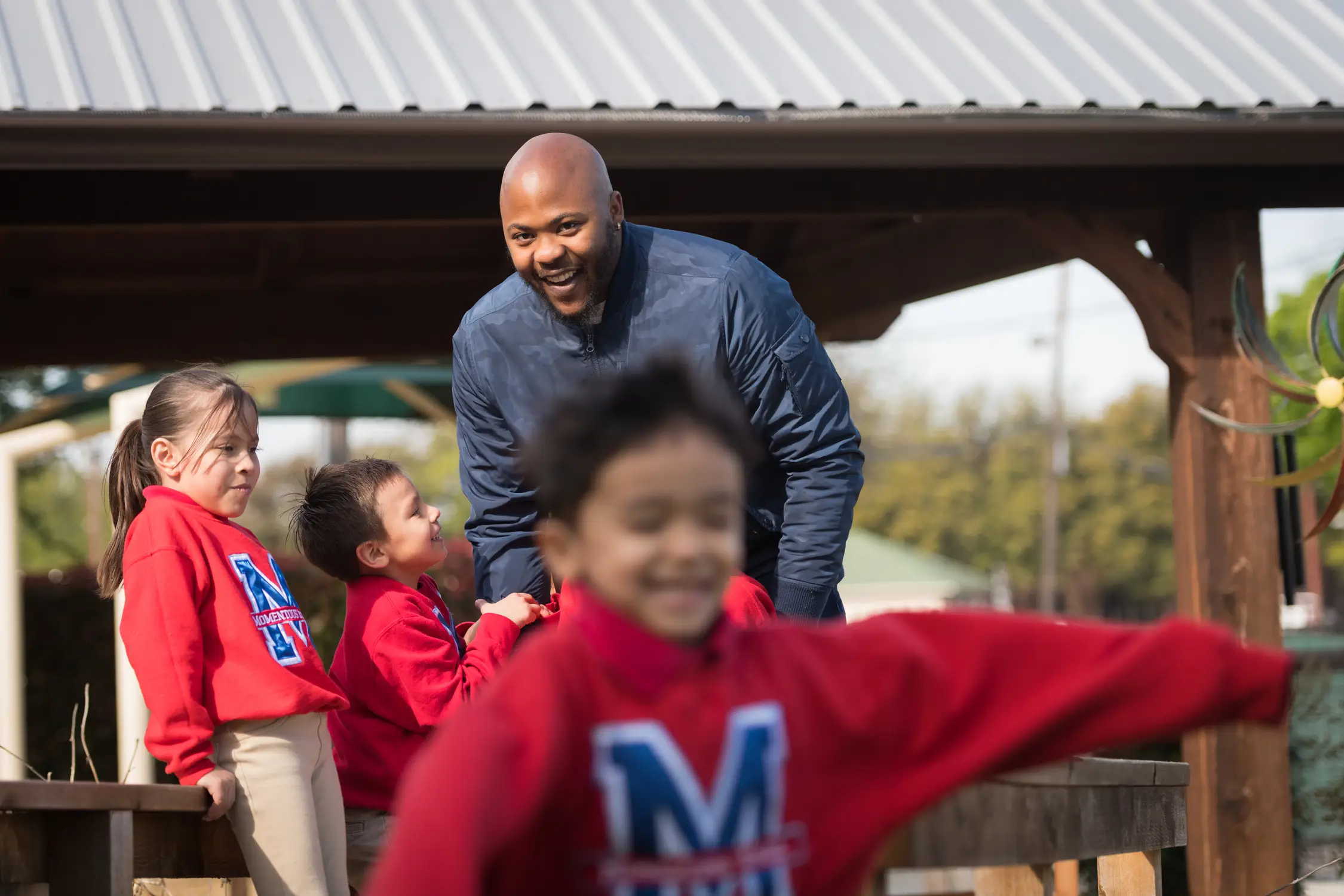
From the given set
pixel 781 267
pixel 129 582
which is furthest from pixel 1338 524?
pixel 129 582

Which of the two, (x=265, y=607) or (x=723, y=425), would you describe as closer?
(x=723, y=425)

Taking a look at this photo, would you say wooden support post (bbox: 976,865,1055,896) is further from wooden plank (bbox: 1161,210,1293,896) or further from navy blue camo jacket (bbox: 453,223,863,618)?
wooden plank (bbox: 1161,210,1293,896)

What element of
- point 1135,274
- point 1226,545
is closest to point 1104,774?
point 1226,545

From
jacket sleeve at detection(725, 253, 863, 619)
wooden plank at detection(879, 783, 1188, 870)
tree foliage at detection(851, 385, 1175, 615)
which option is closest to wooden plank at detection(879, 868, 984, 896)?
wooden plank at detection(879, 783, 1188, 870)

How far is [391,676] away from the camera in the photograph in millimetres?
3105

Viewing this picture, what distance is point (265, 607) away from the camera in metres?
2.85

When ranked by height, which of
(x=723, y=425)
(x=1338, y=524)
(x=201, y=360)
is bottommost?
(x=1338, y=524)

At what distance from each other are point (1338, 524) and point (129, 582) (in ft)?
120

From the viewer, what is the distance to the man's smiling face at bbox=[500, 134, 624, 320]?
293 centimetres

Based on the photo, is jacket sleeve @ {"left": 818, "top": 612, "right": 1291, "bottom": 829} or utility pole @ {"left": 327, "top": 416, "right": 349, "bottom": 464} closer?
jacket sleeve @ {"left": 818, "top": 612, "right": 1291, "bottom": 829}

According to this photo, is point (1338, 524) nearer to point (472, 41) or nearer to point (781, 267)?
point (781, 267)

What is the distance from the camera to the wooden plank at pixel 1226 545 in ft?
16.9

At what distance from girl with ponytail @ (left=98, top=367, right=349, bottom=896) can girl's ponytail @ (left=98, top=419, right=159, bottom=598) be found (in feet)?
0.29

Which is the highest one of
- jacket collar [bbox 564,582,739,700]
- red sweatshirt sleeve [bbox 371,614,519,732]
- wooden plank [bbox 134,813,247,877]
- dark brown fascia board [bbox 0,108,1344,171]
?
dark brown fascia board [bbox 0,108,1344,171]
